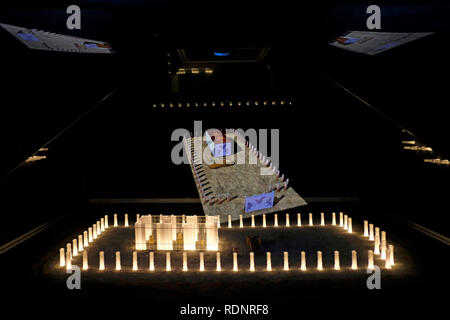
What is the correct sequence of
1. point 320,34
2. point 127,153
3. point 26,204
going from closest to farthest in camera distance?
point 320,34 → point 26,204 → point 127,153

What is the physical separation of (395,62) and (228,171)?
442 centimetres

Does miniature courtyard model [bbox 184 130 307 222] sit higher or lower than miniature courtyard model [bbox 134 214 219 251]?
higher

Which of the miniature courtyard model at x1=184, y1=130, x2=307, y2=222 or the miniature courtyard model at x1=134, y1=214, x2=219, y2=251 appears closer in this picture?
the miniature courtyard model at x1=134, y1=214, x2=219, y2=251

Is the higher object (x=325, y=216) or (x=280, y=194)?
(x=280, y=194)

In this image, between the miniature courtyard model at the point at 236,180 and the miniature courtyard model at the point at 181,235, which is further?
the miniature courtyard model at the point at 236,180

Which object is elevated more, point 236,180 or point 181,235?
point 236,180

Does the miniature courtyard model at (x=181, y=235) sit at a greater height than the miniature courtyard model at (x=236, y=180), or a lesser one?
lesser

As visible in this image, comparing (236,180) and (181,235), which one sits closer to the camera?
(181,235)

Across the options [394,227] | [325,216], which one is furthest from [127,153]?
[394,227]

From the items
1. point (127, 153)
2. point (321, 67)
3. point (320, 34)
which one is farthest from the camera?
point (127, 153)
